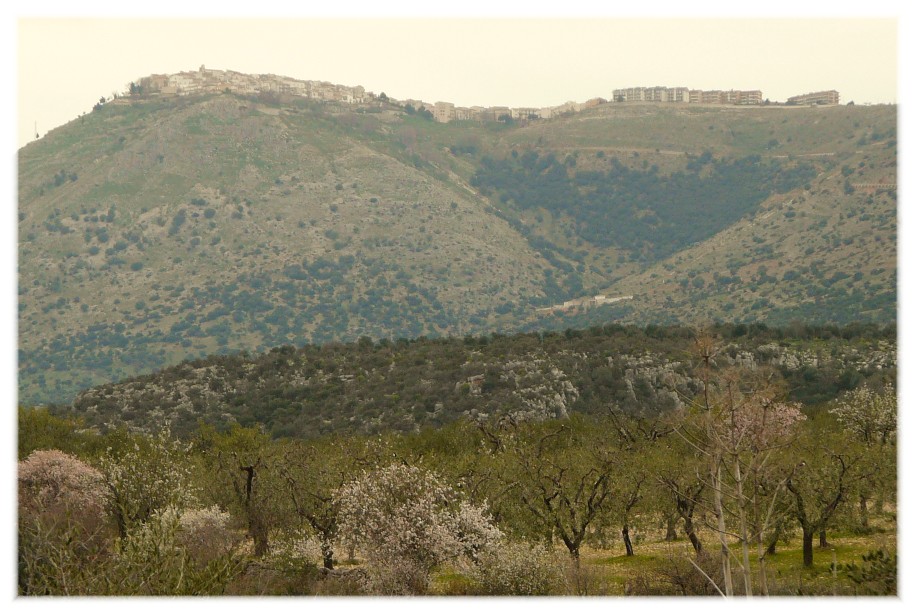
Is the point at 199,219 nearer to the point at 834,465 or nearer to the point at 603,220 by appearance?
the point at 603,220

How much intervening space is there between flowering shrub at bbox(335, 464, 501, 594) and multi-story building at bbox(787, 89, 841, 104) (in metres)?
179

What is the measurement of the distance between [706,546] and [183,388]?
143 ft

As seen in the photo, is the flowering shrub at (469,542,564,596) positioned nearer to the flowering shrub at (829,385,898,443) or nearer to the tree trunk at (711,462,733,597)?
the tree trunk at (711,462,733,597)

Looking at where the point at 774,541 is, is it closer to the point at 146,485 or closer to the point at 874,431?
the point at 874,431

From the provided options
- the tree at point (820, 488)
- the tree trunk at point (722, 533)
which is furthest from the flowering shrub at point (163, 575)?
the tree at point (820, 488)

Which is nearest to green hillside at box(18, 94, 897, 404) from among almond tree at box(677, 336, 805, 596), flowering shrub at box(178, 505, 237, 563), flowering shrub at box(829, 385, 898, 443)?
flowering shrub at box(829, 385, 898, 443)

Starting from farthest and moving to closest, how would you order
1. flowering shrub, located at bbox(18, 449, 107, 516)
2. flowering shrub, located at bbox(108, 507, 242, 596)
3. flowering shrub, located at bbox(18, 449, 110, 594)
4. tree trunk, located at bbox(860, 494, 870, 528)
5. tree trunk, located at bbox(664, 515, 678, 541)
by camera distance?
tree trunk, located at bbox(664, 515, 678, 541) < tree trunk, located at bbox(860, 494, 870, 528) < flowering shrub, located at bbox(18, 449, 107, 516) < flowering shrub, located at bbox(18, 449, 110, 594) < flowering shrub, located at bbox(108, 507, 242, 596)

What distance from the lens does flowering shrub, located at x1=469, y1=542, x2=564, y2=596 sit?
24.2 m

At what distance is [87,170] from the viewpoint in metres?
152

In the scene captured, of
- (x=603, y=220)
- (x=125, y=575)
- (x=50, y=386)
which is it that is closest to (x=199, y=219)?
(x=50, y=386)

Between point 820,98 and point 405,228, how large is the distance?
302ft

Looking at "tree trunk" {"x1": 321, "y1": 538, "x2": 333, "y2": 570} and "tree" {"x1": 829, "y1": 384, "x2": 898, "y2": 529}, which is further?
"tree" {"x1": 829, "y1": 384, "x2": 898, "y2": 529}

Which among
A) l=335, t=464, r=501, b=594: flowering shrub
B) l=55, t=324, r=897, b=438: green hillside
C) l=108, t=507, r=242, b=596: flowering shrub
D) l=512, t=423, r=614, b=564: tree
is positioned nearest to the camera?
l=108, t=507, r=242, b=596: flowering shrub

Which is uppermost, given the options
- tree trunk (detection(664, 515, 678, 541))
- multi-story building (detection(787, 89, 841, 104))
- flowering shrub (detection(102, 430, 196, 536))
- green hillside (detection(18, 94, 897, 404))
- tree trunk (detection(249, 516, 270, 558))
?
multi-story building (detection(787, 89, 841, 104))
